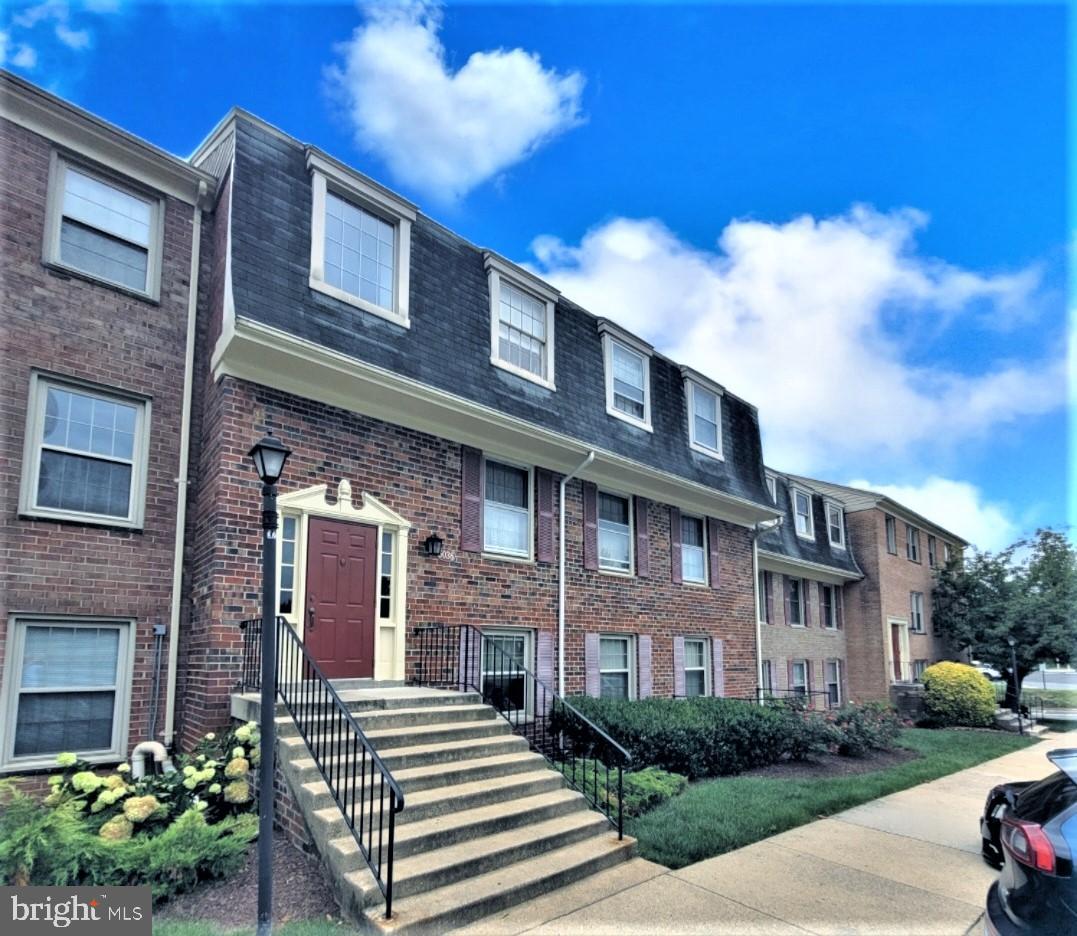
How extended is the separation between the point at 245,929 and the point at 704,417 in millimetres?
12441

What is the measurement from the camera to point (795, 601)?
2064 centimetres

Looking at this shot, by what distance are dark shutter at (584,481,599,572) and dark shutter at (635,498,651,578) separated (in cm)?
108

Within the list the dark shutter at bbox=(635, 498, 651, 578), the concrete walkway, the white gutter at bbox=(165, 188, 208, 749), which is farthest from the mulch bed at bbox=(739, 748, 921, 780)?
the white gutter at bbox=(165, 188, 208, 749)

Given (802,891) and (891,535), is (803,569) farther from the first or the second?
(802,891)

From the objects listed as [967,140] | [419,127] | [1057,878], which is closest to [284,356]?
[419,127]

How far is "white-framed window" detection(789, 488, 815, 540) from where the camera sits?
21359mm

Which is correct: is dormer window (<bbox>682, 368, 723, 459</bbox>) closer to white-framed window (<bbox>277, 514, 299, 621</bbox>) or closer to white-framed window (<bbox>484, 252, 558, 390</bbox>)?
white-framed window (<bbox>484, 252, 558, 390</bbox>)

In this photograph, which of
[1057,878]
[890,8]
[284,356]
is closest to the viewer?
[1057,878]

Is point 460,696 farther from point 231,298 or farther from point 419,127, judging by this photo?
point 419,127

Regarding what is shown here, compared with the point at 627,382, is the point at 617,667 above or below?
below

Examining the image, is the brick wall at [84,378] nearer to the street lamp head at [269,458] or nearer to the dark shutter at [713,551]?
the street lamp head at [269,458]

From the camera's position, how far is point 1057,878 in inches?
133

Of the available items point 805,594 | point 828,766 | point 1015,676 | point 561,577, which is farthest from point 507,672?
point 1015,676

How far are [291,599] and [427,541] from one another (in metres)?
1.93
